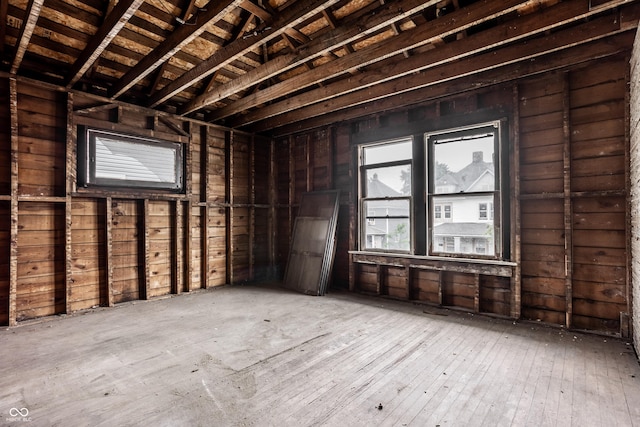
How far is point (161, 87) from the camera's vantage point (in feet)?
14.1

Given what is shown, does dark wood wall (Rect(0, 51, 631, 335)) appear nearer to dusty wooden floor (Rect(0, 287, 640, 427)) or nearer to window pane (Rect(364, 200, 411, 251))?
window pane (Rect(364, 200, 411, 251))

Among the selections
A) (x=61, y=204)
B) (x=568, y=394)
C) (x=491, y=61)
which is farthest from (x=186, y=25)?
(x=568, y=394)

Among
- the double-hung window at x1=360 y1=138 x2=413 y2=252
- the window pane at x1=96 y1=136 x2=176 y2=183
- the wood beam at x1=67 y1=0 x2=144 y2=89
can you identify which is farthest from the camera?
the double-hung window at x1=360 y1=138 x2=413 y2=252

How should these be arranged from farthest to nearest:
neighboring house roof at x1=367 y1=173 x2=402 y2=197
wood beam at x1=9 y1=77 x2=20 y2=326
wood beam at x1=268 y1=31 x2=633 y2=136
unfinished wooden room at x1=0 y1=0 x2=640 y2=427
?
1. neighboring house roof at x1=367 y1=173 x2=402 y2=197
2. wood beam at x1=9 y1=77 x2=20 y2=326
3. wood beam at x1=268 y1=31 x2=633 y2=136
4. unfinished wooden room at x1=0 y1=0 x2=640 y2=427

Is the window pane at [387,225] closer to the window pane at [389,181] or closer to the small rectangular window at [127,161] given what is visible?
the window pane at [389,181]

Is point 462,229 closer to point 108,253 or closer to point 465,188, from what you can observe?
point 465,188

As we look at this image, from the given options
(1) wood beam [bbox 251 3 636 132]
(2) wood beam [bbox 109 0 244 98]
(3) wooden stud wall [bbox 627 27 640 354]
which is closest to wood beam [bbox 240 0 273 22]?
(2) wood beam [bbox 109 0 244 98]

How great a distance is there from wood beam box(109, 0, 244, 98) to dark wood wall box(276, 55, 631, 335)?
9.52ft

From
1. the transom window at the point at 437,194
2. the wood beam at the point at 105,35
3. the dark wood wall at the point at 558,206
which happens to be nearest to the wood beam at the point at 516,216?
the dark wood wall at the point at 558,206

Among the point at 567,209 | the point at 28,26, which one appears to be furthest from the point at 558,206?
the point at 28,26

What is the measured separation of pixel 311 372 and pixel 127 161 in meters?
3.77

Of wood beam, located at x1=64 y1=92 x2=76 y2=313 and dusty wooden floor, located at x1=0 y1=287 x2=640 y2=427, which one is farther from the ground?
wood beam, located at x1=64 y1=92 x2=76 y2=313

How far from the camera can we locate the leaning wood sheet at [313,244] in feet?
16.1

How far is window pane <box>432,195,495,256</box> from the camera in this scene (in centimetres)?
380
